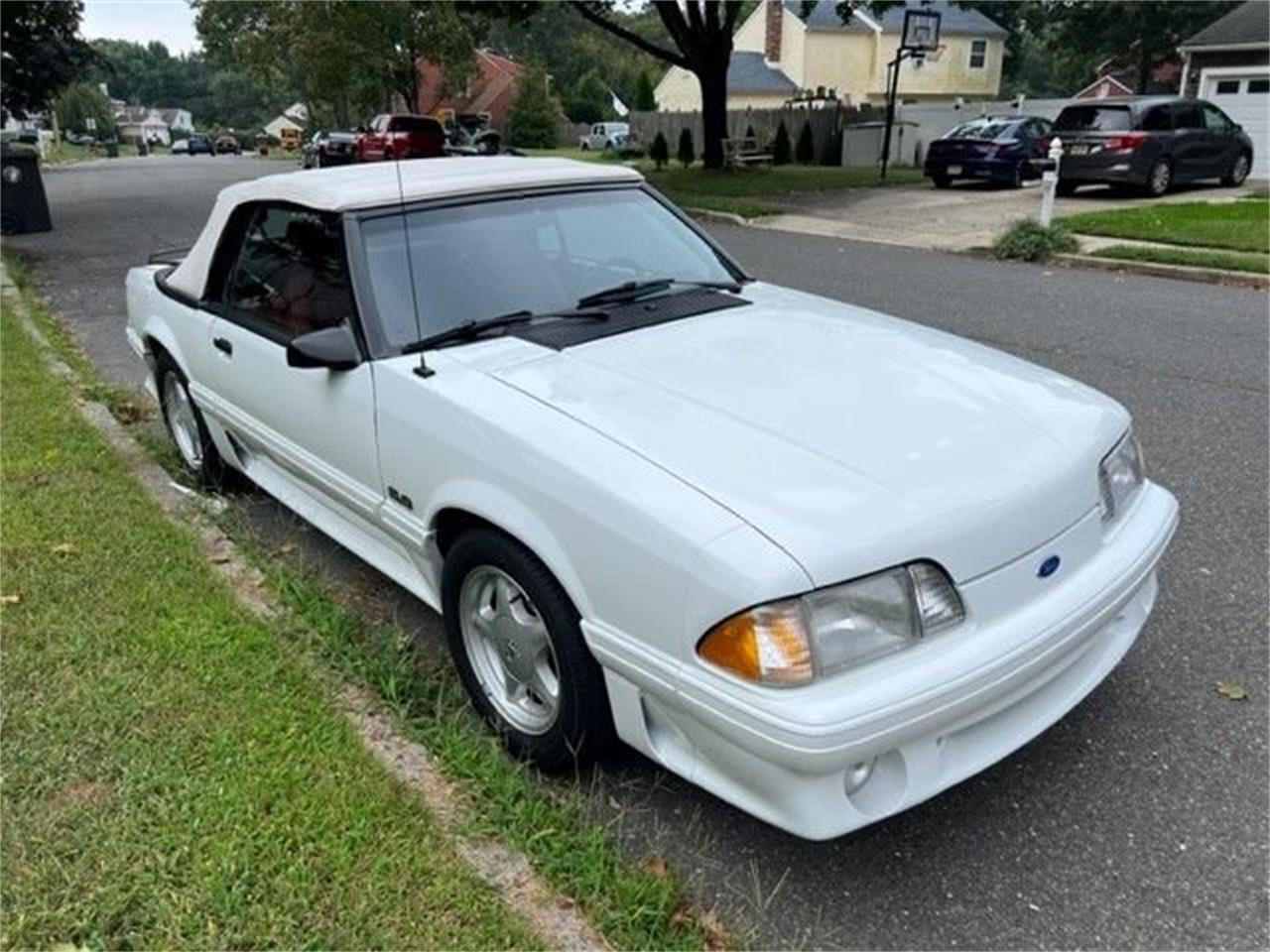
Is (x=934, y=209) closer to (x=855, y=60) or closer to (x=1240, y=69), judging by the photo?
(x=1240, y=69)

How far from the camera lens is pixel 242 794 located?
2.51m

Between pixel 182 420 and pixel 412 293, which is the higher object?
pixel 412 293

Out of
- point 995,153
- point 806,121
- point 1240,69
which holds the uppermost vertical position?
point 1240,69

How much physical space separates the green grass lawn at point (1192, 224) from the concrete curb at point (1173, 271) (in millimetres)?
1308

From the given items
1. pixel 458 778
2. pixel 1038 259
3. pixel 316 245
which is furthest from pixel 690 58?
pixel 458 778

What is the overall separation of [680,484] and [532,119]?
52.6 meters

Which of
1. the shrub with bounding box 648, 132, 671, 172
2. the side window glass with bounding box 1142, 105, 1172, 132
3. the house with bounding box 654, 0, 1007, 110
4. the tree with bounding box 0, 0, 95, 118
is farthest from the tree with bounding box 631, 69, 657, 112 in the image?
the side window glass with bounding box 1142, 105, 1172, 132

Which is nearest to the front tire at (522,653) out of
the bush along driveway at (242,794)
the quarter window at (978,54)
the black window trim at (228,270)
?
the bush along driveway at (242,794)

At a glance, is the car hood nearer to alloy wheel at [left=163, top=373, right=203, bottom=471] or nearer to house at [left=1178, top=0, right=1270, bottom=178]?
alloy wheel at [left=163, top=373, right=203, bottom=471]

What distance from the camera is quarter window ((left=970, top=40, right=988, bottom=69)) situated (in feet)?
163

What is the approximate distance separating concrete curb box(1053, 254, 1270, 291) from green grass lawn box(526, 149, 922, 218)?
21.5 feet

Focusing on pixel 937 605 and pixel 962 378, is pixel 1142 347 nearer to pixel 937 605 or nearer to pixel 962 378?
pixel 962 378

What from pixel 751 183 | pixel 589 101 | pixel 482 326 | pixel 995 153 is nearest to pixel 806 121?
pixel 751 183

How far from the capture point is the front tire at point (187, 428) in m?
4.66
